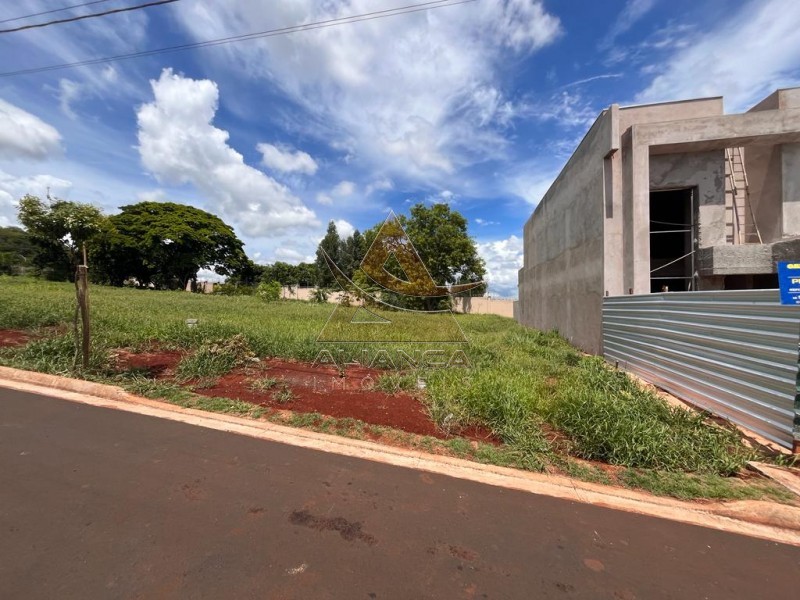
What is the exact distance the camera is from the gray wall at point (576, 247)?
8.77 m

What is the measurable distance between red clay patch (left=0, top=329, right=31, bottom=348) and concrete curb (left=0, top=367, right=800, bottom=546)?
10.9ft

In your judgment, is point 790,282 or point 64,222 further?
point 64,222

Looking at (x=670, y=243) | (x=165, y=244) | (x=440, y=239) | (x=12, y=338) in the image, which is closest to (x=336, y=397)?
(x=12, y=338)

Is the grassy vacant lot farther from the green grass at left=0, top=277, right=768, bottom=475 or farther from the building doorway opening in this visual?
the building doorway opening

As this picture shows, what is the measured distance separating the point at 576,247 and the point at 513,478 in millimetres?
8937

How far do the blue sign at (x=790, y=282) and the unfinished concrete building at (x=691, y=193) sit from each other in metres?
4.18

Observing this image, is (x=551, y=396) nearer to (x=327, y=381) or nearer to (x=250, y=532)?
(x=327, y=381)

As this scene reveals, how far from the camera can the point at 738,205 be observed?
909 cm

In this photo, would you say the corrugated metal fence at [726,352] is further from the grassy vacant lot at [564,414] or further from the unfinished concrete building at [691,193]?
the unfinished concrete building at [691,193]

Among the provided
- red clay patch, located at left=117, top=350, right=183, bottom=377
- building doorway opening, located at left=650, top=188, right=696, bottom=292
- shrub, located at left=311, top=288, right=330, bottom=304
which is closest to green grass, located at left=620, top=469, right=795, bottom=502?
red clay patch, located at left=117, top=350, right=183, bottom=377

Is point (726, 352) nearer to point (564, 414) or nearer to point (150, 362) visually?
point (564, 414)

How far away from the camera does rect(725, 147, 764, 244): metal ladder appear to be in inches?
349

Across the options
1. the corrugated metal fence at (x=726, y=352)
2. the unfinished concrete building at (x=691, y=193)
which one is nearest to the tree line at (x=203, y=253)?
the unfinished concrete building at (x=691, y=193)

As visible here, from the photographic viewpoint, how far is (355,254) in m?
39.1
